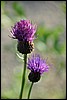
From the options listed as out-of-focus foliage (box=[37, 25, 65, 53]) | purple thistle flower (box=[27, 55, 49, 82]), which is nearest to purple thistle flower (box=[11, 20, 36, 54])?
purple thistle flower (box=[27, 55, 49, 82])

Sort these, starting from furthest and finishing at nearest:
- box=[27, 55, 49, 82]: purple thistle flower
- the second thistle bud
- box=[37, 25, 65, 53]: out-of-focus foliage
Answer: box=[37, 25, 65, 53]: out-of-focus foliage
box=[27, 55, 49, 82]: purple thistle flower
the second thistle bud

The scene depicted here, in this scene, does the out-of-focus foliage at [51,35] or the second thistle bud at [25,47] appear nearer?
the second thistle bud at [25,47]

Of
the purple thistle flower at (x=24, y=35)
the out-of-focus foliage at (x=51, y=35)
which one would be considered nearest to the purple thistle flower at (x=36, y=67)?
the purple thistle flower at (x=24, y=35)

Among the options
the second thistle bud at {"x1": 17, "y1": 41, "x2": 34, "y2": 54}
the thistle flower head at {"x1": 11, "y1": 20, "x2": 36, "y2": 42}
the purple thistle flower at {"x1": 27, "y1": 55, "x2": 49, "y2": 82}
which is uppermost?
the thistle flower head at {"x1": 11, "y1": 20, "x2": 36, "y2": 42}

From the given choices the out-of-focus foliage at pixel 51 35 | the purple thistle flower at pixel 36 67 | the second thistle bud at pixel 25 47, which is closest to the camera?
the second thistle bud at pixel 25 47

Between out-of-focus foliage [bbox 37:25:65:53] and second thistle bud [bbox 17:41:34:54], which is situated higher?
second thistle bud [bbox 17:41:34:54]

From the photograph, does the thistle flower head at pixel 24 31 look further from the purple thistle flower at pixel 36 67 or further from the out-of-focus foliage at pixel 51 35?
the out-of-focus foliage at pixel 51 35

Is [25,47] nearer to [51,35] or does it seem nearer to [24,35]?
[24,35]

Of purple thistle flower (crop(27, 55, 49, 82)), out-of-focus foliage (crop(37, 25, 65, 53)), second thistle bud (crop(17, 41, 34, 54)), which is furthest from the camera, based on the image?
out-of-focus foliage (crop(37, 25, 65, 53))

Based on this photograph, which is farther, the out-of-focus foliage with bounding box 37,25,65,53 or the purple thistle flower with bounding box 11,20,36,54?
the out-of-focus foliage with bounding box 37,25,65,53

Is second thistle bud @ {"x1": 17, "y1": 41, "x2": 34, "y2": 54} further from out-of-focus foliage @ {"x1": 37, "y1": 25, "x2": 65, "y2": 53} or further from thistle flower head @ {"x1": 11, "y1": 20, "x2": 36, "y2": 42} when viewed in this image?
out-of-focus foliage @ {"x1": 37, "y1": 25, "x2": 65, "y2": 53}
